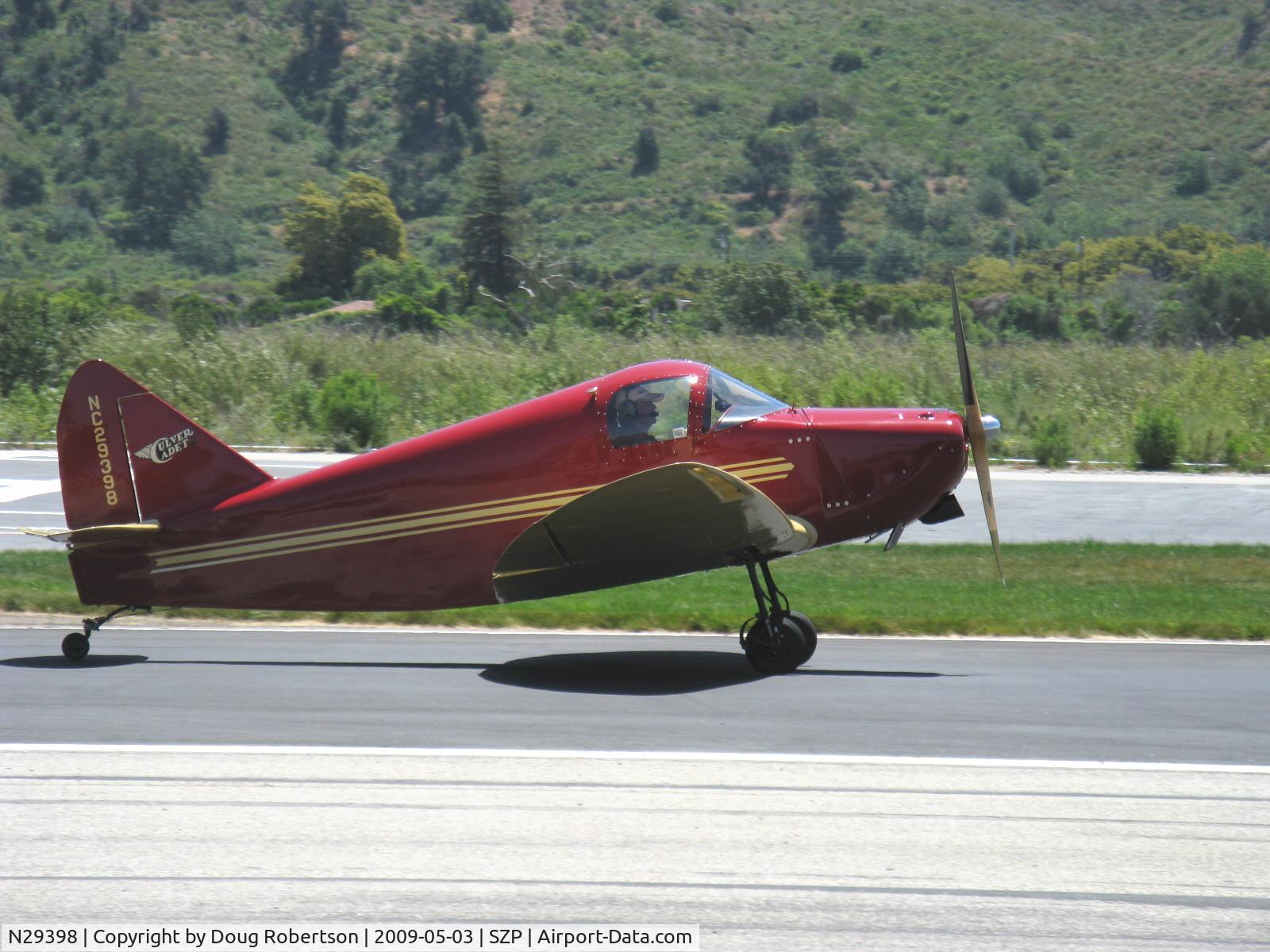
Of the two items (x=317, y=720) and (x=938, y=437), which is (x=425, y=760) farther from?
(x=938, y=437)

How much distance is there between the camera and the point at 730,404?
1062 centimetres

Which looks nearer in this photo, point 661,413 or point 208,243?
point 661,413

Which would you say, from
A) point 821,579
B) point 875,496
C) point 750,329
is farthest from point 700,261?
point 875,496

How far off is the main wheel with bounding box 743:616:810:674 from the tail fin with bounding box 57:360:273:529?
409cm

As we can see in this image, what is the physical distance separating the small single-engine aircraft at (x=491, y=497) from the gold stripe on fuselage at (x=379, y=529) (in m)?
0.01

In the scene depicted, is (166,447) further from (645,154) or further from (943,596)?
(645,154)

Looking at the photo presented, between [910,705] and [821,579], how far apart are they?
6.58m

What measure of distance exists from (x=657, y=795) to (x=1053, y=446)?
2256 cm

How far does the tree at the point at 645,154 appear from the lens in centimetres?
9038

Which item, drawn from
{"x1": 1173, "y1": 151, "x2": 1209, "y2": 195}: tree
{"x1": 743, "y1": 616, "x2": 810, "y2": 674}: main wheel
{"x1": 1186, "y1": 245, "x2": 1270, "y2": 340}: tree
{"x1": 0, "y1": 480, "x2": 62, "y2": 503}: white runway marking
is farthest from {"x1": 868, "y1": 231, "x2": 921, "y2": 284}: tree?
{"x1": 743, "y1": 616, "x2": 810, "y2": 674}: main wheel

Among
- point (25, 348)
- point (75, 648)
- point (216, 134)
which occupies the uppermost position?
point (75, 648)

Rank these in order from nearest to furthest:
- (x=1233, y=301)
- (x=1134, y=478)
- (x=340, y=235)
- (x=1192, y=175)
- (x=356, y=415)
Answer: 1. (x=1134, y=478)
2. (x=356, y=415)
3. (x=1233, y=301)
4. (x=340, y=235)
5. (x=1192, y=175)

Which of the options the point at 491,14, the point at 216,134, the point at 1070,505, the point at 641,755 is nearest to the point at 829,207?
the point at 491,14

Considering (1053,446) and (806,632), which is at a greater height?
(806,632)
